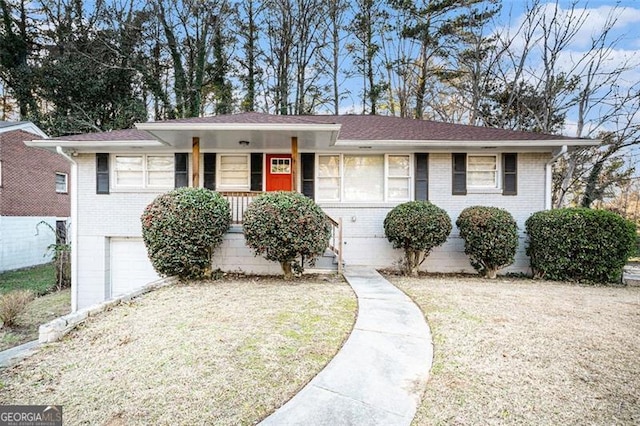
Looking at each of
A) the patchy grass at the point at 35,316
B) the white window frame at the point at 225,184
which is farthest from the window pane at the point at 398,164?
the patchy grass at the point at 35,316

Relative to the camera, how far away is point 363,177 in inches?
357

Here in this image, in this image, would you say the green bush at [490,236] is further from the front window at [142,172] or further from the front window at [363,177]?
the front window at [142,172]

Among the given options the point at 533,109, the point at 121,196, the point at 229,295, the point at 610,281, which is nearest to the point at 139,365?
the point at 229,295

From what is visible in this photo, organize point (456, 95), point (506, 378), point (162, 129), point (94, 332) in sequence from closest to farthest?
point (506, 378), point (94, 332), point (162, 129), point (456, 95)

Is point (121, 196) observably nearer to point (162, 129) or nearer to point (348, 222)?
point (162, 129)

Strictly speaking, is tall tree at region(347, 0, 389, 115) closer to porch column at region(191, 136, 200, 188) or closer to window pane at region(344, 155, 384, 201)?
window pane at region(344, 155, 384, 201)

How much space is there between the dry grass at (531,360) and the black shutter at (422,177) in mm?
3609

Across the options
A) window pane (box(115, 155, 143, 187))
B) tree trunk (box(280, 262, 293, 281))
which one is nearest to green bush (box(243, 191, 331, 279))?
tree trunk (box(280, 262, 293, 281))

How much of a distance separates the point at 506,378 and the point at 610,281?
272 inches

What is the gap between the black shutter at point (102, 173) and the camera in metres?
8.99

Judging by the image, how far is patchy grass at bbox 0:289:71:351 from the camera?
6523 mm

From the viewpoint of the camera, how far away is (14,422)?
8.47 ft

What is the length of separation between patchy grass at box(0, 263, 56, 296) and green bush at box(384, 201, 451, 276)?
11.4 meters

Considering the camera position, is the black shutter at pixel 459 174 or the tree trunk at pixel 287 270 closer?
the tree trunk at pixel 287 270
